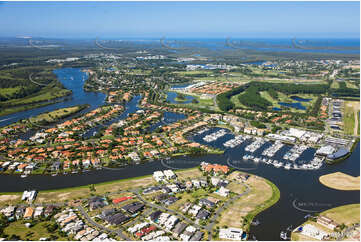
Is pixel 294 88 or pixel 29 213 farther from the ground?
pixel 294 88

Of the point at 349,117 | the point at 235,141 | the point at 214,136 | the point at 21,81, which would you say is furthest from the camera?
the point at 21,81

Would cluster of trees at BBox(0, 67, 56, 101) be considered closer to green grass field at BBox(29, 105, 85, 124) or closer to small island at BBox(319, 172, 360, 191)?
green grass field at BBox(29, 105, 85, 124)

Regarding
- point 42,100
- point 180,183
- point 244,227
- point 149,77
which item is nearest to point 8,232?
point 180,183

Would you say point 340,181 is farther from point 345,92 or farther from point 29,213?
point 345,92

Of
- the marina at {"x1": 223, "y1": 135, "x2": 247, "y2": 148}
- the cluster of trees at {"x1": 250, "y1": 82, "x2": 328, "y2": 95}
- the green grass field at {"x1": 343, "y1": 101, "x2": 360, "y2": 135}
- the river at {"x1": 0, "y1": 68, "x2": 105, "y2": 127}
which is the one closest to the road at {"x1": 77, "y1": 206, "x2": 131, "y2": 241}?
the marina at {"x1": 223, "y1": 135, "x2": 247, "y2": 148}

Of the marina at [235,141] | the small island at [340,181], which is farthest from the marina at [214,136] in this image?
the small island at [340,181]

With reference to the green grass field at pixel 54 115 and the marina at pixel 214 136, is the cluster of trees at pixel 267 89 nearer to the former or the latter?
the marina at pixel 214 136

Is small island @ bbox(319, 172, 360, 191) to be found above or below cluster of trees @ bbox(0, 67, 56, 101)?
below

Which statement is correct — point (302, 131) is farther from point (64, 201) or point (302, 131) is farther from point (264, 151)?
point (64, 201)

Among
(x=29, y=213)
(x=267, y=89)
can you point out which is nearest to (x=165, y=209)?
(x=29, y=213)
